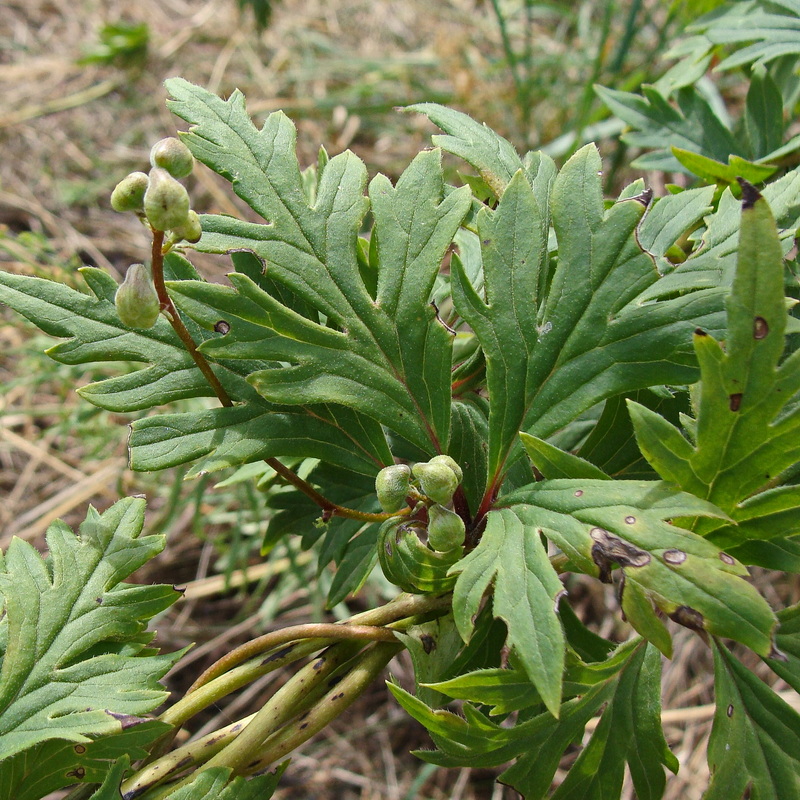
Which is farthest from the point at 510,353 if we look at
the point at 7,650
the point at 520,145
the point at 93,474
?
the point at 520,145

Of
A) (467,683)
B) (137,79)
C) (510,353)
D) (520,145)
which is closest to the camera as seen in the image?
(467,683)

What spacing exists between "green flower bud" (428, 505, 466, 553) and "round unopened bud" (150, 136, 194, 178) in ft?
1.83

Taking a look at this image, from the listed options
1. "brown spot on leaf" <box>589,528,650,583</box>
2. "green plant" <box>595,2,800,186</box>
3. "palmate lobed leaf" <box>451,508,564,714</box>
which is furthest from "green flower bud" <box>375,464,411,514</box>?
"green plant" <box>595,2,800,186</box>

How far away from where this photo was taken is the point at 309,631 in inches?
44.3

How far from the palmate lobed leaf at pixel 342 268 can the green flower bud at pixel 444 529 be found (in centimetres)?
18

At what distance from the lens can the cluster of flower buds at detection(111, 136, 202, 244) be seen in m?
0.98

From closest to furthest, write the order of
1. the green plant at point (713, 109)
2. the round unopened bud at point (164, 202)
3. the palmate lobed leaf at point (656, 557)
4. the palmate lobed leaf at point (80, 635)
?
the palmate lobed leaf at point (656, 557)
the round unopened bud at point (164, 202)
the palmate lobed leaf at point (80, 635)
the green plant at point (713, 109)

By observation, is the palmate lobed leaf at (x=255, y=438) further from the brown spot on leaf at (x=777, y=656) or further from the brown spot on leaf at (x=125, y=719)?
the brown spot on leaf at (x=777, y=656)

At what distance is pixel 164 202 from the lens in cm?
99

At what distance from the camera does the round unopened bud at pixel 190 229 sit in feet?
3.34

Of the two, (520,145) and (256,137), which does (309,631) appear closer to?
(256,137)

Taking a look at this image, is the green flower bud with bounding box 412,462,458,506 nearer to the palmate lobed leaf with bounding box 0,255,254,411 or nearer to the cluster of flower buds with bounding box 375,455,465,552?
the cluster of flower buds with bounding box 375,455,465,552

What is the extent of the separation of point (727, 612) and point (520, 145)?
3076 millimetres

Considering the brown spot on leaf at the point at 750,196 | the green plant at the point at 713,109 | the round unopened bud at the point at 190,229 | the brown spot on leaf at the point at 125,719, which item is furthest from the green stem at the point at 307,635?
the green plant at the point at 713,109
